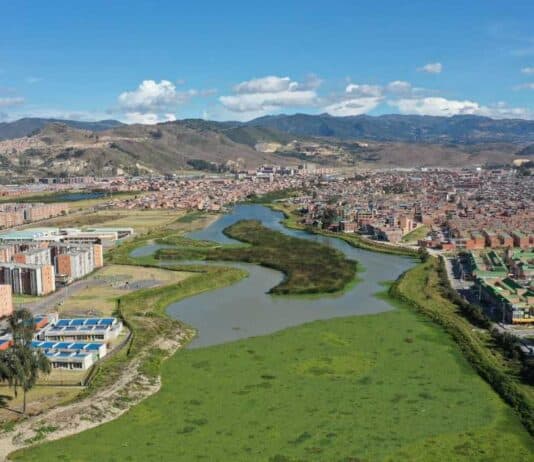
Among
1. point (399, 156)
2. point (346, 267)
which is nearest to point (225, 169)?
point (399, 156)

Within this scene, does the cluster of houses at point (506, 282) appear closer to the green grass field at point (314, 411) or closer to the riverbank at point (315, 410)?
the riverbank at point (315, 410)

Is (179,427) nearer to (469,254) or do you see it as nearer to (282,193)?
(469,254)

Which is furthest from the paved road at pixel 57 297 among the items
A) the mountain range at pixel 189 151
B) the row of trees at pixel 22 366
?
the mountain range at pixel 189 151

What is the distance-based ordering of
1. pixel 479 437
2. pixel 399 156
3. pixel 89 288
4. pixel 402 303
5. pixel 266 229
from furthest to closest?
pixel 399 156
pixel 266 229
pixel 89 288
pixel 402 303
pixel 479 437

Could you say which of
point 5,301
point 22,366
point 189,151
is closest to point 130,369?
point 22,366

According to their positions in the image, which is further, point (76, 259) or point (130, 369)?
point (76, 259)

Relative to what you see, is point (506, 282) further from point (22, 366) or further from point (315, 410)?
point (22, 366)
